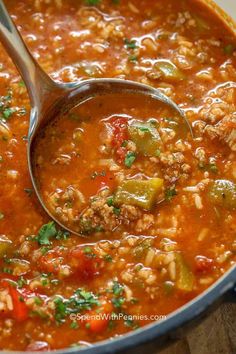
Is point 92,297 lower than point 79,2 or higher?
lower

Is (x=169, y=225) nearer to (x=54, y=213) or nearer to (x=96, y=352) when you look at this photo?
(x=54, y=213)

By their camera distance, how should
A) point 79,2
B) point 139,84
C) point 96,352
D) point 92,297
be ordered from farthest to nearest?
1. point 79,2
2. point 139,84
3. point 92,297
4. point 96,352

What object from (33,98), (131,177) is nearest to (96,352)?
(131,177)

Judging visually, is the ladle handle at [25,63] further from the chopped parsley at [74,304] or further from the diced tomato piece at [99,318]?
the diced tomato piece at [99,318]

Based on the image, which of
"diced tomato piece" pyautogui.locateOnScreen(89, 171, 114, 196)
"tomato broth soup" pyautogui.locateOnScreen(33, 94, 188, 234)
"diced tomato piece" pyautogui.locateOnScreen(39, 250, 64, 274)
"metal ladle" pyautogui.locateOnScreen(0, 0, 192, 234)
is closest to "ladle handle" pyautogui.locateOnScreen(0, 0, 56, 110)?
"metal ladle" pyautogui.locateOnScreen(0, 0, 192, 234)

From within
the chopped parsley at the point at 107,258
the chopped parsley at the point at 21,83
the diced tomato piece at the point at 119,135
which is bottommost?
the chopped parsley at the point at 21,83

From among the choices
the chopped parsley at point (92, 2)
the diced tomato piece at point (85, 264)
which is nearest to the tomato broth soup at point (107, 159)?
the diced tomato piece at point (85, 264)
